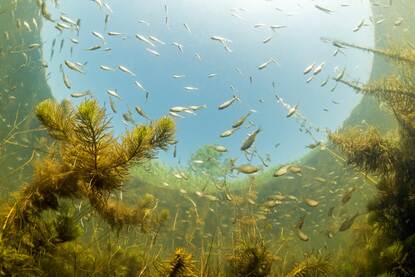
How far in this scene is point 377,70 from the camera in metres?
23.6

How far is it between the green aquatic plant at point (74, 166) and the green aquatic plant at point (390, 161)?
397 cm

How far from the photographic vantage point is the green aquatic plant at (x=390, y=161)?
577 cm

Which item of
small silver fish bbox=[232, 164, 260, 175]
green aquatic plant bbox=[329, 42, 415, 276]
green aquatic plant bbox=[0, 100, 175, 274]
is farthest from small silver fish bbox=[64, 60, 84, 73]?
green aquatic plant bbox=[329, 42, 415, 276]

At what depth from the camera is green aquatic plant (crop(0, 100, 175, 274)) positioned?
3182 mm

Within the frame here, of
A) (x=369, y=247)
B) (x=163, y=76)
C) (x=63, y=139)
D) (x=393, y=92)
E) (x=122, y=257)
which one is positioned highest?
(x=63, y=139)

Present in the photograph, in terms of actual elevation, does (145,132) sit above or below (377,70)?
above

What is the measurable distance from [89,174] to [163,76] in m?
134

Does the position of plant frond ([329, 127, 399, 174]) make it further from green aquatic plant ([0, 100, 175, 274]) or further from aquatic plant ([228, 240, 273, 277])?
green aquatic plant ([0, 100, 175, 274])

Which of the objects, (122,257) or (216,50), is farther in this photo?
(216,50)

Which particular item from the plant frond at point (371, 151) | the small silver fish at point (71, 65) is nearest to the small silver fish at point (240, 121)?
the plant frond at point (371, 151)

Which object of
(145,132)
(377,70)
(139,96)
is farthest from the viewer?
(139,96)

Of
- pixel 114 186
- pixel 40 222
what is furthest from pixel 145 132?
pixel 40 222

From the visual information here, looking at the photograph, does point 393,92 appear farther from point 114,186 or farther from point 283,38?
point 283,38

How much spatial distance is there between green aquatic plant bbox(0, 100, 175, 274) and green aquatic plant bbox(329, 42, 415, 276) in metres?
3.97
